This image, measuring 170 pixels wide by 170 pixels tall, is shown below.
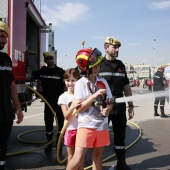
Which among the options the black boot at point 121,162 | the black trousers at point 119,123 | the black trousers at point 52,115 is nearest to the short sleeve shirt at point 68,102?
the black trousers at point 119,123

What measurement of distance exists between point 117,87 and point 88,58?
1362 mm

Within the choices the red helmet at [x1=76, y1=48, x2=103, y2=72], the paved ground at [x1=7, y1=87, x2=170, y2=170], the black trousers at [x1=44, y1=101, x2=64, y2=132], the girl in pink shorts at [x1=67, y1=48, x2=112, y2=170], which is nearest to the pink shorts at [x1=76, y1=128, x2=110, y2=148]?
the girl in pink shorts at [x1=67, y1=48, x2=112, y2=170]

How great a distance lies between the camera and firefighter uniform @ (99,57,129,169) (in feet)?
13.0

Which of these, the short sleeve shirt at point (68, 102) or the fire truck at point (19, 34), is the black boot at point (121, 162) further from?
the fire truck at point (19, 34)

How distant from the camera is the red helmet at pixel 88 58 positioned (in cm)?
272

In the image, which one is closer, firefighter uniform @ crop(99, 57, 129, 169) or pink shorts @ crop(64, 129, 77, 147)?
pink shorts @ crop(64, 129, 77, 147)

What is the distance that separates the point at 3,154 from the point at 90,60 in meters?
1.46

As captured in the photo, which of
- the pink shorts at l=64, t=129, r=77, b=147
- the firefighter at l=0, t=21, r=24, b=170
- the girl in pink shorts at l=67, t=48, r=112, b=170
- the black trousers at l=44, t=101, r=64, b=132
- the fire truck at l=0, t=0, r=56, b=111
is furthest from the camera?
the black trousers at l=44, t=101, r=64, b=132

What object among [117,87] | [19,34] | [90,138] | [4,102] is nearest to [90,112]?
[90,138]

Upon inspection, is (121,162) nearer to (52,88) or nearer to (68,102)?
(68,102)

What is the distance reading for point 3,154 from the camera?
3082 mm

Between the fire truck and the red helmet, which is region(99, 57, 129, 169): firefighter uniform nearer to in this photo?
the red helmet

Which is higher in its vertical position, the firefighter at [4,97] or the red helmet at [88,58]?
the red helmet at [88,58]

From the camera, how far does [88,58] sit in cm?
271
